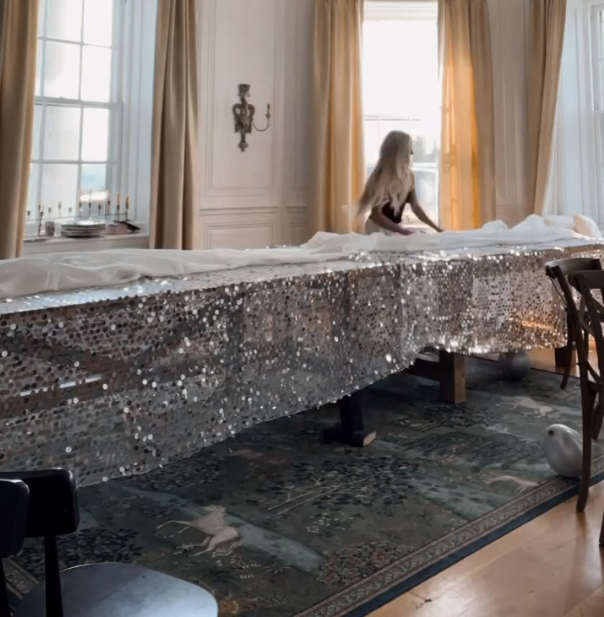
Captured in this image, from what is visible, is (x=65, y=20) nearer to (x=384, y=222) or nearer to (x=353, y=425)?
(x=384, y=222)

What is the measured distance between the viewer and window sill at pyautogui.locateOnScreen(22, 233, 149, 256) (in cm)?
444

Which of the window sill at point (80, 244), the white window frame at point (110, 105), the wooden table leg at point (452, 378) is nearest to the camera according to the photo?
the wooden table leg at point (452, 378)

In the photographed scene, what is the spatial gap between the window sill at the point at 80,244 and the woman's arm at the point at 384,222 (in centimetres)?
187

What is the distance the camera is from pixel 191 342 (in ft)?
6.61

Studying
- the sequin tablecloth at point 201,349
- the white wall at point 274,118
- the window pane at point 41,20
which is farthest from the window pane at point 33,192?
the sequin tablecloth at point 201,349

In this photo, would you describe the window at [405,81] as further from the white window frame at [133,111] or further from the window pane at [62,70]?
the window pane at [62,70]

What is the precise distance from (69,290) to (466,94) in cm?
478

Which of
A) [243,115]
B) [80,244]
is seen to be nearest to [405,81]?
[243,115]

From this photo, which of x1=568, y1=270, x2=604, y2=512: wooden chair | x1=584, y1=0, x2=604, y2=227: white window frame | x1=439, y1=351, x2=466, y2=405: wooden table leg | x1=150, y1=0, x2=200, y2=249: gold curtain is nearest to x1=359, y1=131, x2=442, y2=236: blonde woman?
x1=439, y1=351, x2=466, y2=405: wooden table leg

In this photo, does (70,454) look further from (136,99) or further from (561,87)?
(561,87)

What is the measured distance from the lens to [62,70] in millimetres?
4785

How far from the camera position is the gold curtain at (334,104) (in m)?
5.70

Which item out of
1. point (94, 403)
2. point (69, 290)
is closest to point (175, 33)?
point (69, 290)

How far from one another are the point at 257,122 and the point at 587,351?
393cm
